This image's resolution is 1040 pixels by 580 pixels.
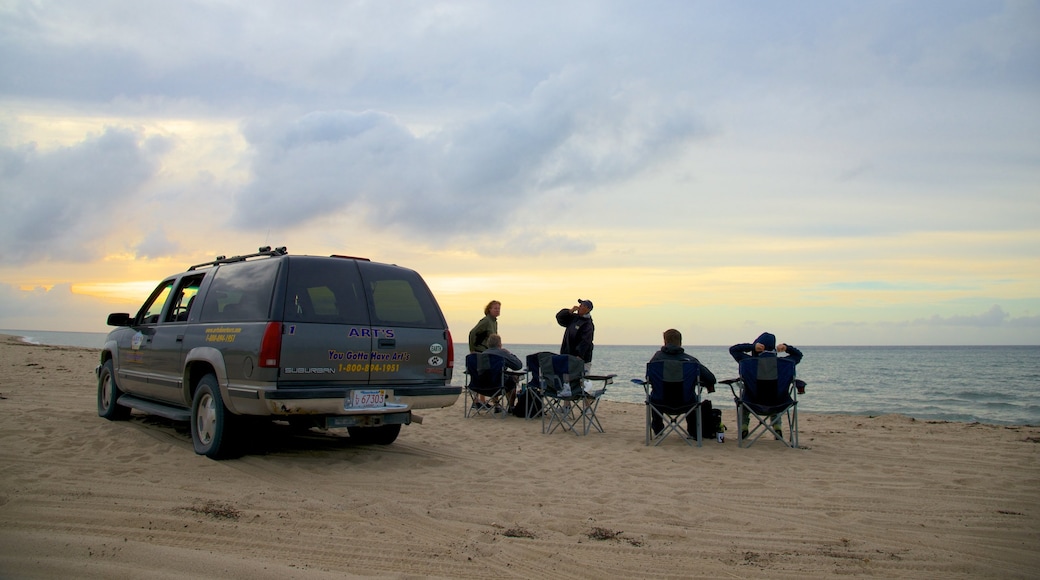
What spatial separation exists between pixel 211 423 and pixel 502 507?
2.96 m

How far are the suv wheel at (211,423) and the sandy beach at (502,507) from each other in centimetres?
15

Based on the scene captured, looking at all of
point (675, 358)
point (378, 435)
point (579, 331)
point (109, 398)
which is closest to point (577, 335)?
point (579, 331)

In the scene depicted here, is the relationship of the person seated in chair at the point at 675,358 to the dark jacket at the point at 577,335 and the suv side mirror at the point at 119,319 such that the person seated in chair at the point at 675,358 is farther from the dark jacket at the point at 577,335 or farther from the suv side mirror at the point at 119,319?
the suv side mirror at the point at 119,319

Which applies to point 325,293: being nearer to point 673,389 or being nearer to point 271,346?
point 271,346

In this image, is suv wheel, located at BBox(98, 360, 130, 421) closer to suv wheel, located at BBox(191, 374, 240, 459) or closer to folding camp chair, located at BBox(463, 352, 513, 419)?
suv wheel, located at BBox(191, 374, 240, 459)

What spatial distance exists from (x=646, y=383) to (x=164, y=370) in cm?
512

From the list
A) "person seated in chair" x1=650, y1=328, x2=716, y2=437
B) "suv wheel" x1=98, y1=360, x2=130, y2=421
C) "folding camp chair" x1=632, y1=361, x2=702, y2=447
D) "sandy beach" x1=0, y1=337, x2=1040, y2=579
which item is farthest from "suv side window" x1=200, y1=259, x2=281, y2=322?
"person seated in chair" x1=650, y1=328, x2=716, y2=437

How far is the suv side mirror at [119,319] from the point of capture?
7673 mm

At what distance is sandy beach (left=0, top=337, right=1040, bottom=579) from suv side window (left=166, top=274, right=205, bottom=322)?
50.5 inches

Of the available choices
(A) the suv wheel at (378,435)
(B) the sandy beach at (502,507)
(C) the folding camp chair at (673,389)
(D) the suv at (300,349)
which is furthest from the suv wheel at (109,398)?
(C) the folding camp chair at (673,389)

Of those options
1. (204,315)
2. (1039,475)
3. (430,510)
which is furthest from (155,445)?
(1039,475)

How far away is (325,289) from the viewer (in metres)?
5.84

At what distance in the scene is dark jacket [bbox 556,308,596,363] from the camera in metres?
9.57

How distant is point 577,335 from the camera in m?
9.62
